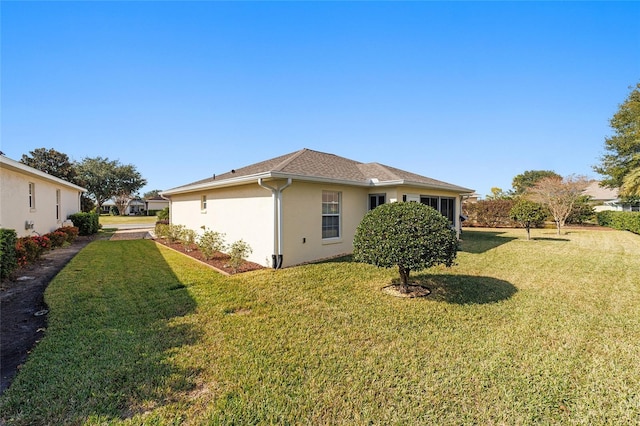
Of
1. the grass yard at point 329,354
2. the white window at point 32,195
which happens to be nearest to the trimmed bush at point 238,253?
the grass yard at point 329,354

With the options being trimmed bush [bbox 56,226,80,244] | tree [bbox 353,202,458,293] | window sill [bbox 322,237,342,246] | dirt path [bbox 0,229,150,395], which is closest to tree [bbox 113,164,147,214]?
trimmed bush [bbox 56,226,80,244]

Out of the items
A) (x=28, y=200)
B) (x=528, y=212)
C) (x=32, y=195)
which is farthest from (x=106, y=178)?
(x=528, y=212)

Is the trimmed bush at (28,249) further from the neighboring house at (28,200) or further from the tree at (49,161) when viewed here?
the tree at (49,161)

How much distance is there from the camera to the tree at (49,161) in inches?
1444

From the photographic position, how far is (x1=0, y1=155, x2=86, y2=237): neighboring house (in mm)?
9422

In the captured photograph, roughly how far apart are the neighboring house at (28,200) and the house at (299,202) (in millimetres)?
5835

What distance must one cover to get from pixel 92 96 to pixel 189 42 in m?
4.69

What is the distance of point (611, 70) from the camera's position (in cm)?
1194

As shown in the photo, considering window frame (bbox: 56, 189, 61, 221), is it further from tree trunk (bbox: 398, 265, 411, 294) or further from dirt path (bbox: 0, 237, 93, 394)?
tree trunk (bbox: 398, 265, 411, 294)

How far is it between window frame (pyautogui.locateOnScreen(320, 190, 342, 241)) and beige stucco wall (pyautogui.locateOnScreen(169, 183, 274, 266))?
2.07 meters

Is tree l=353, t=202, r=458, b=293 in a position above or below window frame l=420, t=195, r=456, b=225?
below

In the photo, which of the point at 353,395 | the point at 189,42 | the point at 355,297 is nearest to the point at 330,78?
the point at 189,42

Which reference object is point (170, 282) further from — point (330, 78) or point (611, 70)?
point (611, 70)

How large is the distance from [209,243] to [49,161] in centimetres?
4308
